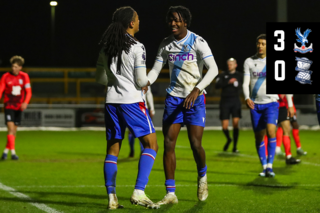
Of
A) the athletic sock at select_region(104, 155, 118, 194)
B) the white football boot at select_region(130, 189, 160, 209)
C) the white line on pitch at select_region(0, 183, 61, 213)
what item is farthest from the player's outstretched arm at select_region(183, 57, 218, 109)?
the white line on pitch at select_region(0, 183, 61, 213)

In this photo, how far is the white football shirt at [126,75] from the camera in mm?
5523

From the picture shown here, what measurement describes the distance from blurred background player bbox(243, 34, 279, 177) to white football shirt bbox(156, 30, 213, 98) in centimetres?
250

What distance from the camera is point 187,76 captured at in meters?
6.32

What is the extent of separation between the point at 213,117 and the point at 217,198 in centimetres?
1823

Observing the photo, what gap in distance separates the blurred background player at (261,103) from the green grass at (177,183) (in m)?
0.51

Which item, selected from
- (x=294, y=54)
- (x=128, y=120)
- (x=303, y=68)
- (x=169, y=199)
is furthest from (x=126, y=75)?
(x=303, y=68)

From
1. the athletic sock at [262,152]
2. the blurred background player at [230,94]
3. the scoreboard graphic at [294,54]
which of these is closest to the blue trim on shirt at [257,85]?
the athletic sock at [262,152]

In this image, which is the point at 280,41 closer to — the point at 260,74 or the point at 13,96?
the point at 13,96

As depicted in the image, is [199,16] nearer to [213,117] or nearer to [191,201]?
[213,117]

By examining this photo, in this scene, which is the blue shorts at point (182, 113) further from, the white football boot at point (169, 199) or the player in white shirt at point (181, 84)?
the white football boot at point (169, 199)

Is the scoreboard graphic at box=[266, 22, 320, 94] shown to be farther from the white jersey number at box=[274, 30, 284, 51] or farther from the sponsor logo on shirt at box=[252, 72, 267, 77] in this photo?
the sponsor logo on shirt at box=[252, 72, 267, 77]

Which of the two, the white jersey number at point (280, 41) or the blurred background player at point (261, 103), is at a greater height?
the white jersey number at point (280, 41)

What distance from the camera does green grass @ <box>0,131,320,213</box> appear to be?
6145mm

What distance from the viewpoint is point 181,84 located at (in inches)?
250
